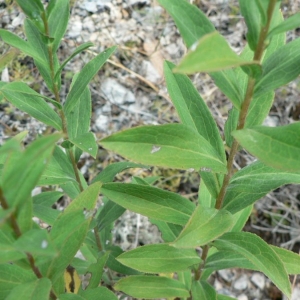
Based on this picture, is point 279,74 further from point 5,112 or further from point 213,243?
point 5,112

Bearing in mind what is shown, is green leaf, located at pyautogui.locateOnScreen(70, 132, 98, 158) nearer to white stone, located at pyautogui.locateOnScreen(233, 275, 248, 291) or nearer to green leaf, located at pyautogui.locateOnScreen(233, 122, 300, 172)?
green leaf, located at pyautogui.locateOnScreen(233, 122, 300, 172)

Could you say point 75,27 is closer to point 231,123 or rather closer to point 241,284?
point 241,284

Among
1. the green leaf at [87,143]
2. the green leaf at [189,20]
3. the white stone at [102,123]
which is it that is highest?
the green leaf at [189,20]

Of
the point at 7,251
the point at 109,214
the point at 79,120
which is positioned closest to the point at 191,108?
the point at 79,120

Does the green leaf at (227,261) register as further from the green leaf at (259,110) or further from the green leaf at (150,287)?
the green leaf at (259,110)

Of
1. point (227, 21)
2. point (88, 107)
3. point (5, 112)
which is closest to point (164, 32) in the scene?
point (227, 21)

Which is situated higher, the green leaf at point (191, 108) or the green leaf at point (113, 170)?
the green leaf at point (191, 108)

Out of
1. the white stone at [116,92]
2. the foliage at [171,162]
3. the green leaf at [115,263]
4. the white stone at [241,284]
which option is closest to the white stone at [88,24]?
the white stone at [116,92]
